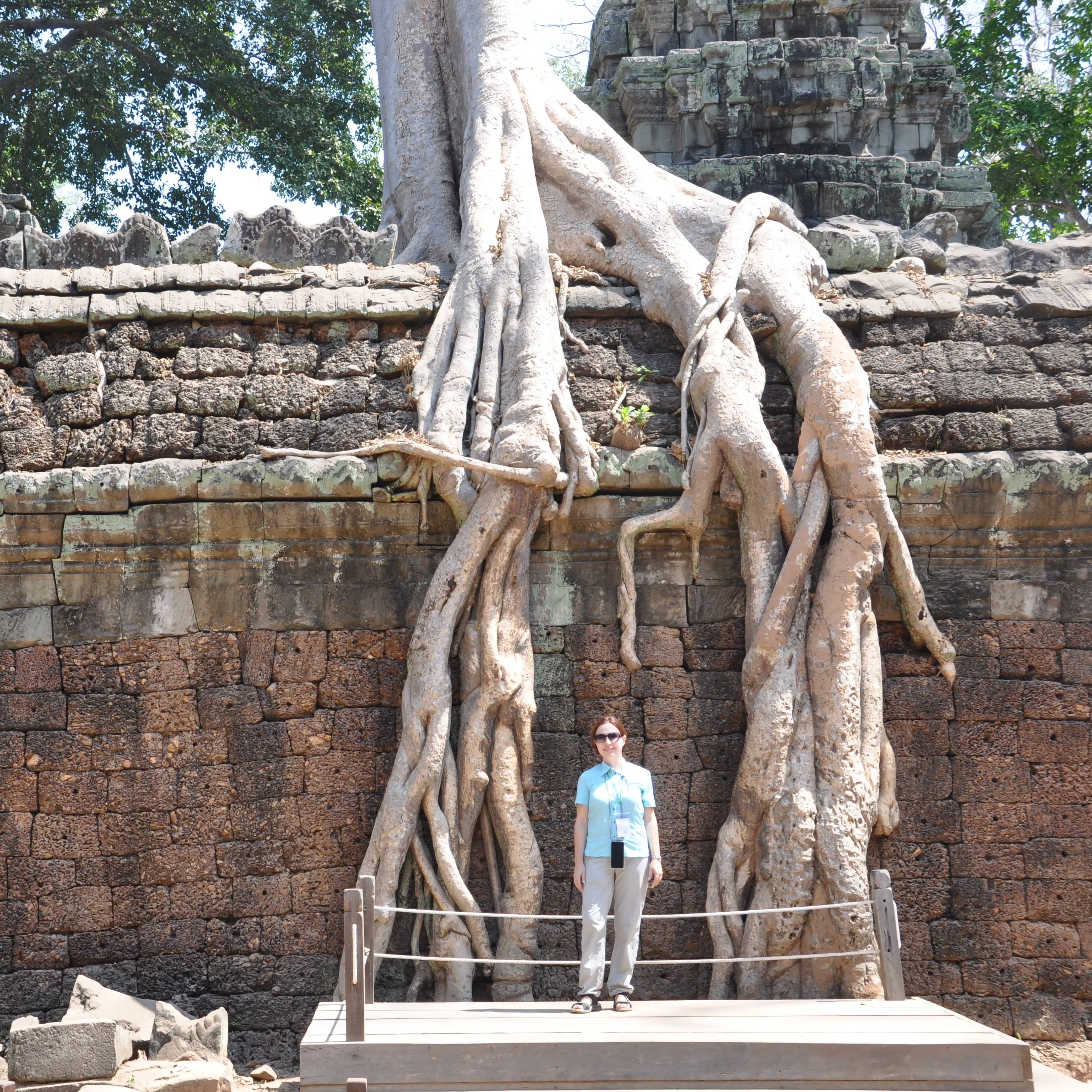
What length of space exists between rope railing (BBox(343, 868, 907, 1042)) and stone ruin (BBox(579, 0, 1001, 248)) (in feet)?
13.6

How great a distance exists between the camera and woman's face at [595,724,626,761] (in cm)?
453

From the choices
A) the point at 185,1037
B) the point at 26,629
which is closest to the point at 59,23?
the point at 26,629

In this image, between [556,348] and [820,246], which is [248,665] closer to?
[556,348]

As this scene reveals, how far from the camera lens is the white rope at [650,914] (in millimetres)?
4570

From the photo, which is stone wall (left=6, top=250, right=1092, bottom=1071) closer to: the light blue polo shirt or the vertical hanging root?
the vertical hanging root

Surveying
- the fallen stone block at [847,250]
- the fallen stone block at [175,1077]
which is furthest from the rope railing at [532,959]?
the fallen stone block at [847,250]

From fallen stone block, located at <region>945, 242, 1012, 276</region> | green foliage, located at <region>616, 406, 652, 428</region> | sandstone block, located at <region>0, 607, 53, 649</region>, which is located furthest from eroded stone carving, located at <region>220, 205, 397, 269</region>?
fallen stone block, located at <region>945, 242, 1012, 276</region>

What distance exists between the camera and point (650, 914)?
520 cm

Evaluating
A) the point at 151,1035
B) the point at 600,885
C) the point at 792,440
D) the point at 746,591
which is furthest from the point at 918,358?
the point at 151,1035

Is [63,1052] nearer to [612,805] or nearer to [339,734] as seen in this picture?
[339,734]

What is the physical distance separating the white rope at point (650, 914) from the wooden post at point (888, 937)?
0.25 ft

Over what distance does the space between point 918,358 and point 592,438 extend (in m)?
1.46

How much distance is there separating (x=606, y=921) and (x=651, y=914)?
30.2 inches

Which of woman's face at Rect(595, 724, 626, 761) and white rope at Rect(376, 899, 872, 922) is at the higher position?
woman's face at Rect(595, 724, 626, 761)
